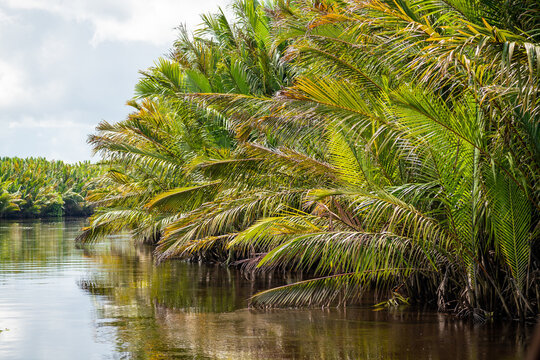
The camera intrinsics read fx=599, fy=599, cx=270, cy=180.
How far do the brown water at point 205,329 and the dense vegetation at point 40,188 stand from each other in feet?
155

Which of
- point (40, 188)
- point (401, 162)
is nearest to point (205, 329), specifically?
point (401, 162)

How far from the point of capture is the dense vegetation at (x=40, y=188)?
59166 millimetres

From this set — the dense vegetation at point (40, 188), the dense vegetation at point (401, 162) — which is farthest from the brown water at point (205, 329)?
the dense vegetation at point (40, 188)

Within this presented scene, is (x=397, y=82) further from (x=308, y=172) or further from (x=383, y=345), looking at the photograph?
(x=383, y=345)

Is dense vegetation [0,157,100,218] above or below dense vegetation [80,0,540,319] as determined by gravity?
above

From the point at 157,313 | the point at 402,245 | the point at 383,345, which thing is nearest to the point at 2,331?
the point at 157,313

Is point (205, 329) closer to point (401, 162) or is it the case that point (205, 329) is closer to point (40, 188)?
point (401, 162)

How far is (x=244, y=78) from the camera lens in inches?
647

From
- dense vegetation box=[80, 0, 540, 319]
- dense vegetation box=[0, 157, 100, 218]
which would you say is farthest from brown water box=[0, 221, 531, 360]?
dense vegetation box=[0, 157, 100, 218]

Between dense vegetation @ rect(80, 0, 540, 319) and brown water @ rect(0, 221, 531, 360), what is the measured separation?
59 cm

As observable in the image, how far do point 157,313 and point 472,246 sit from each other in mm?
5138

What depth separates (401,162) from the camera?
968 centimetres

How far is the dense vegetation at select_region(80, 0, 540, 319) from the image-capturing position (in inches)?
284

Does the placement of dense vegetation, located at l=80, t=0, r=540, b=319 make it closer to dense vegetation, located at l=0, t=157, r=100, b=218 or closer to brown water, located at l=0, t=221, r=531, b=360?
brown water, located at l=0, t=221, r=531, b=360
